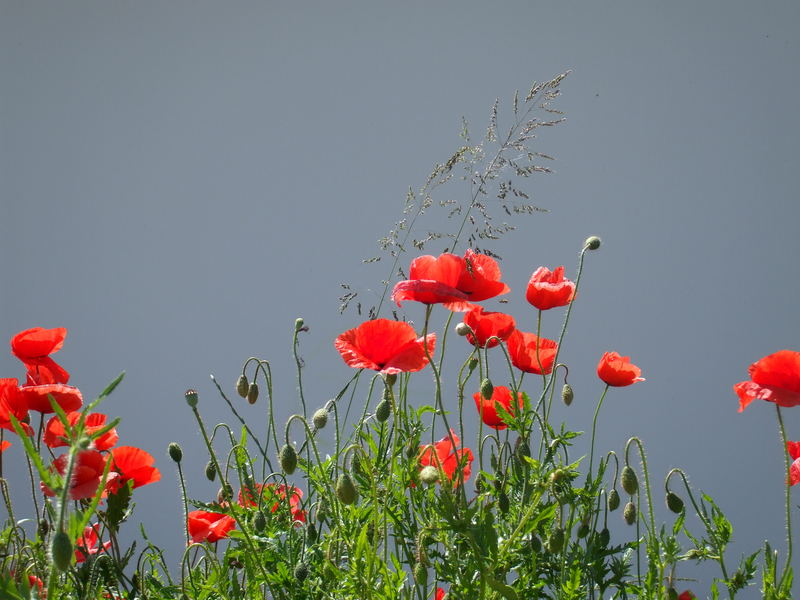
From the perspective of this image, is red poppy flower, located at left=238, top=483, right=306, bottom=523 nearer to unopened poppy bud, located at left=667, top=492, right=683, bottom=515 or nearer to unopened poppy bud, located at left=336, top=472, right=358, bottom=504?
unopened poppy bud, located at left=336, top=472, right=358, bottom=504

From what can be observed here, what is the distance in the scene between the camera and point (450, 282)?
3.60 feet

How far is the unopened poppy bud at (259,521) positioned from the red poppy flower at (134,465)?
129 millimetres

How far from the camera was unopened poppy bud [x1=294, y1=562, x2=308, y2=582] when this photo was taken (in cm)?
100

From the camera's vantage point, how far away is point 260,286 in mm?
2791

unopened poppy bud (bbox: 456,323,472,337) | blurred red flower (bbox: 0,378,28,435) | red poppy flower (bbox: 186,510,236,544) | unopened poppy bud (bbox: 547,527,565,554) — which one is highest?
unopened poppy bud (bbox: 456,323,472,337)

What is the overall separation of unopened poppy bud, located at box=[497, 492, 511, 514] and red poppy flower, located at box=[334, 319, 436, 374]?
0.54ft

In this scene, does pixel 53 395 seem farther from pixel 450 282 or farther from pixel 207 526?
pixel 450 282

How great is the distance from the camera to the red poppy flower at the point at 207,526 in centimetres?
119

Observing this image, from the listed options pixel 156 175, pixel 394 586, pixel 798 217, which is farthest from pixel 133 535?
pixel 394 586

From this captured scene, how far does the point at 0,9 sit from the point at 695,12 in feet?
6.38

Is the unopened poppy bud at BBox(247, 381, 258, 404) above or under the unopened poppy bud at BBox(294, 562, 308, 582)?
above

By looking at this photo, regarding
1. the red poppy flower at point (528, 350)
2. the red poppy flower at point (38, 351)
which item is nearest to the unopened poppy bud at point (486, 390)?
the red poppy flower at point (528, 350)

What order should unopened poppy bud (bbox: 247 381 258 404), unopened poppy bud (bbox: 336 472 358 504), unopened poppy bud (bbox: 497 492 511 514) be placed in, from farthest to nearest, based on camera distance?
unopened poppy bud (bbox: 247 381 258 404)
unopened poppy bud (bbox: 497 492 511 514)
unopened poppy bud (bbox: 336 472 358 504)

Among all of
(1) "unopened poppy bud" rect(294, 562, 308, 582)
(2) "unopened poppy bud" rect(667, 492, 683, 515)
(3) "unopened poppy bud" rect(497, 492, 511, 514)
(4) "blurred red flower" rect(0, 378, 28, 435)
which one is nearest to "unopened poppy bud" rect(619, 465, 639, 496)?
(2) "unopened poppy bud" rect(667, 492, 683, 515)
